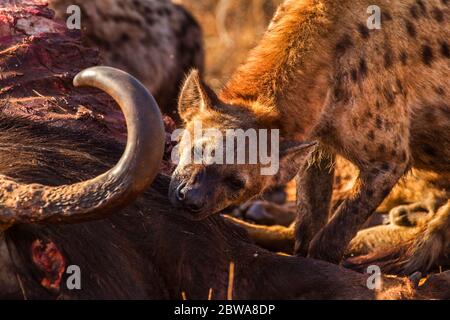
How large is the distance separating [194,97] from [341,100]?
0.60m

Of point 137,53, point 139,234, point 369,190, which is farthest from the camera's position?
point 137,53

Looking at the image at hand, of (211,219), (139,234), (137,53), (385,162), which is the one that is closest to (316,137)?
(385,162)

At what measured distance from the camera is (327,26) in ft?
14.4

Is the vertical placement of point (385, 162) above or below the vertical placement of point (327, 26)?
below

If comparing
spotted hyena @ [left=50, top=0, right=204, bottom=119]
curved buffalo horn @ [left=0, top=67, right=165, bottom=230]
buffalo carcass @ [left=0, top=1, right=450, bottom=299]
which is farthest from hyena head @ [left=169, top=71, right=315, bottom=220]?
spotted hyena @ [left=50, top=0, right=204, bottom=119]

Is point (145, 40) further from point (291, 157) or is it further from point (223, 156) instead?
point (223, 156)

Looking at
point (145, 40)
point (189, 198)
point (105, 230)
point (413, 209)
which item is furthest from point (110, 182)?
point (145, 40)

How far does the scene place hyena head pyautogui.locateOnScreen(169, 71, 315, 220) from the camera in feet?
12.5

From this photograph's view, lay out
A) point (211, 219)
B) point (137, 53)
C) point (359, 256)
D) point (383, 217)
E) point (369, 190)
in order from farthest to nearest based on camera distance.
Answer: point (137, 53), point (383, 217), point (359, 256), point (369, 190), point (211, 219)

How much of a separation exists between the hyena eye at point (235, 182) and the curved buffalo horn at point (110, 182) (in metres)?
0.81

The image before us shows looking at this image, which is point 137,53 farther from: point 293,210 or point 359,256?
point 359,256

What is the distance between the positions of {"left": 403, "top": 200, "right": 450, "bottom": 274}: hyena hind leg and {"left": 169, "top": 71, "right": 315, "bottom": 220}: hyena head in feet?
3.25

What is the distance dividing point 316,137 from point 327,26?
45cm
